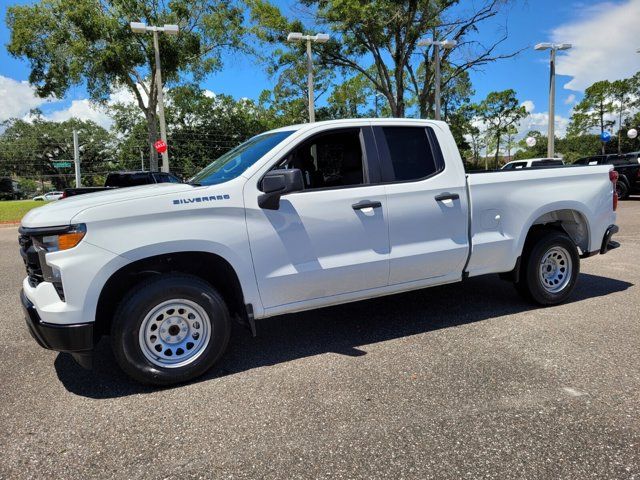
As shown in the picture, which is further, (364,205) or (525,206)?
(525,206)

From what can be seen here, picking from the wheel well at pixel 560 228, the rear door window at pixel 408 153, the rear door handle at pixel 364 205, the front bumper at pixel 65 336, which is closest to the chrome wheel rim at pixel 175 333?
the front bumper at pixel 65 336

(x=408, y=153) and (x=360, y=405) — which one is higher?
(x=408, y=153)

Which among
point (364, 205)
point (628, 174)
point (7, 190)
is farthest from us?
point (7, 190)

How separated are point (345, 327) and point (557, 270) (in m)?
2.44

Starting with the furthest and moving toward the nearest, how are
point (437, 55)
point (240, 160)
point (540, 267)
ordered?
point (437, 55) → point (540, 267) → point (240, 160)

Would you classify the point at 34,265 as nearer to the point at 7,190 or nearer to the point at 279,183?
the point at 279,183

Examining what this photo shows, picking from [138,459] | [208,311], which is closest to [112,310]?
[208,311]

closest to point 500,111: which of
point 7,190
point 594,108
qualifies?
point 594,108

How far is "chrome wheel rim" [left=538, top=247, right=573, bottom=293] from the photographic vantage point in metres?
5.23

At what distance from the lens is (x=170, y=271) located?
3.73 metres

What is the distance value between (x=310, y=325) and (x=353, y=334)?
53 centimetres

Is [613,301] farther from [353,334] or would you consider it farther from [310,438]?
[310,438]

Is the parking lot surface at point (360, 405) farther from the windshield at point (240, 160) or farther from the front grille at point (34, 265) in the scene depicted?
the windshield at point (240, 160)

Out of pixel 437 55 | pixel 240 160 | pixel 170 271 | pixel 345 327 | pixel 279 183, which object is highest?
pixel 437 55
